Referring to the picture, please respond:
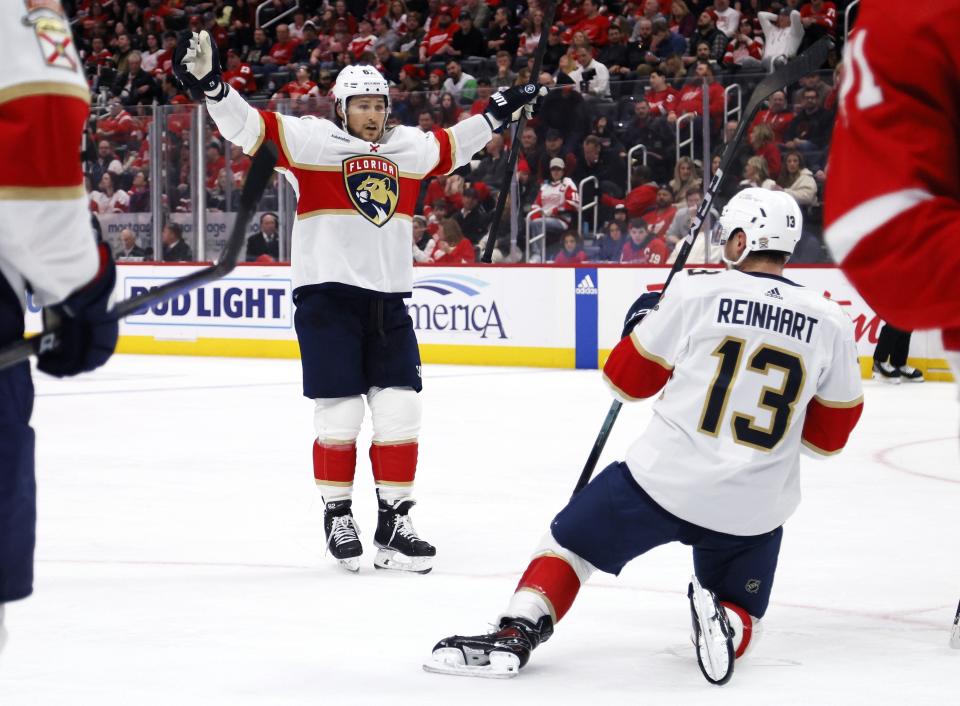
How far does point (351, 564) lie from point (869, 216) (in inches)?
114

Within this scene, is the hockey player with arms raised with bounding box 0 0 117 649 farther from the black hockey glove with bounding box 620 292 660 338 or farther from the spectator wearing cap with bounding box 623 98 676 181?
the spectator wearing cap with bounding box 623 98 676 181

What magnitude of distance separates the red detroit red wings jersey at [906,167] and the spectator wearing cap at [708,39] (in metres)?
10.6

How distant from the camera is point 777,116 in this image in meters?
9.74

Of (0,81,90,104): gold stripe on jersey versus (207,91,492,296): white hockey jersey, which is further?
(207,91,492,296): white hockey jersey

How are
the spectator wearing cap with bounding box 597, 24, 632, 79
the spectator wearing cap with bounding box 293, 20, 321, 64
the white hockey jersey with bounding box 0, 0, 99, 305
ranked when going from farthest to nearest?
the spectator wearing cap with bounding box 293, 20, 321, 64 < the spectator wearing cap with bounding box 597, 24, 632, 79 < the white hockey jersey with bounding box 0, 0, 99, 305

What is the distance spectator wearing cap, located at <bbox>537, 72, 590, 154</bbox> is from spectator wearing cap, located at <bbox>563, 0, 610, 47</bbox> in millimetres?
1783

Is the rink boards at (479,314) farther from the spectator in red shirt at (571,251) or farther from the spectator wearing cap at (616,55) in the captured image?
the spectator wearing cap at (616,55)

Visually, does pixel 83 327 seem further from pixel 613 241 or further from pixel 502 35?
pixel 502 35

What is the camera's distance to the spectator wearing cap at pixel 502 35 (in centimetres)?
1291

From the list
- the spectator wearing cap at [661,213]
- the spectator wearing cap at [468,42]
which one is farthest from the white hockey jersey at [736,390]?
the spectator wearing cap at [468,42]

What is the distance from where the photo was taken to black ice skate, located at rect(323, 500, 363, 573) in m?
3.91

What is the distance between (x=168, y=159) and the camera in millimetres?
11750

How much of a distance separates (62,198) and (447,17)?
12357mm

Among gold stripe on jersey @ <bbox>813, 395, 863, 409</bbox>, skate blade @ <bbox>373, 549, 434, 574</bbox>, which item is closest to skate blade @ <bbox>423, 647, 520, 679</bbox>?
gold stripe on jersey @ <bbox>813, 395, 863, 409</bbox>
